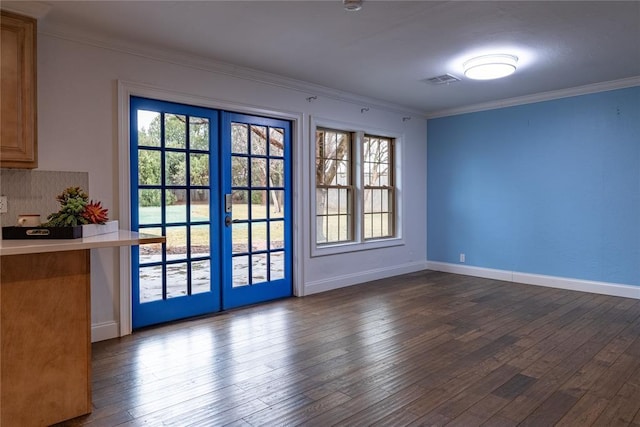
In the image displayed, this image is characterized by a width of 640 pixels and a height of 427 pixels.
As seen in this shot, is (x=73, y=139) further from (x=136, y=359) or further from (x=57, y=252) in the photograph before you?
(x=136, y=359)

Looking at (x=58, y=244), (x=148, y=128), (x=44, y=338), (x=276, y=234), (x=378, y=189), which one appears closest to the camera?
(x=58, y=244)

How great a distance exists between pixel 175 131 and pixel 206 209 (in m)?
0.82

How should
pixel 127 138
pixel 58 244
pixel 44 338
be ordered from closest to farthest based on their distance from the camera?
pixel 58 244, pixel 44 338, pixel 127 138

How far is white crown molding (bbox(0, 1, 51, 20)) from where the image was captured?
2699 millimetres

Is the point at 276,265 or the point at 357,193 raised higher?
the point at 357,193

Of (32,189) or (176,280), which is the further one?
(176,280)

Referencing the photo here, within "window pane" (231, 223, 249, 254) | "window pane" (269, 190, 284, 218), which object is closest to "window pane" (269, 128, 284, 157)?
"window pane" (269, 190, 284, 218)

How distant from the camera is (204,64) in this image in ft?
13.1

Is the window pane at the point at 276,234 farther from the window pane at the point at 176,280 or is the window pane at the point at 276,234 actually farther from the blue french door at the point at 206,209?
the window pane at the point at 176,280

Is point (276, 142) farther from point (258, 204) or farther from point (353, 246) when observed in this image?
point (353, 246)

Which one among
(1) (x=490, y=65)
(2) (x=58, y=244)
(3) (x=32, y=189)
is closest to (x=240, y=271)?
(3) (x=32, y=189)

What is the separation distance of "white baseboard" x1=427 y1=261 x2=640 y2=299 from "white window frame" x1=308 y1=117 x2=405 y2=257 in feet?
2.98

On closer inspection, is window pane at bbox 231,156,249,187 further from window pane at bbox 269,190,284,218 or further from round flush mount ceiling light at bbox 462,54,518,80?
round flush mount ceiling light at bbox 462,54,518,80

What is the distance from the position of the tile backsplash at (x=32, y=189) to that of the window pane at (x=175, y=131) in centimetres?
87
